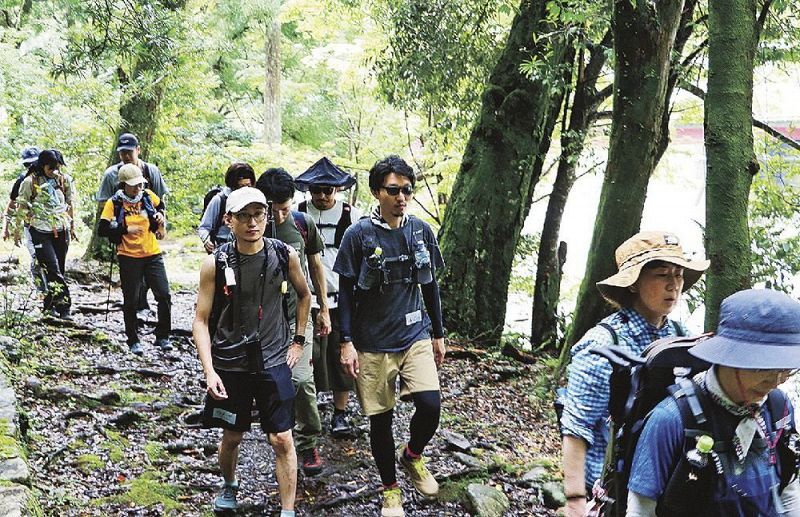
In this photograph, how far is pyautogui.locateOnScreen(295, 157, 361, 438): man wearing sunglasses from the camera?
20.2 ft

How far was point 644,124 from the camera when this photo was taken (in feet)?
23.3

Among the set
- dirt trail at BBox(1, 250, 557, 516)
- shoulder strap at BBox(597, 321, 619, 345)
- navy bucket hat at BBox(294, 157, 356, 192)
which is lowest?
dirt trail at BBox(1, 250, 557, 516)

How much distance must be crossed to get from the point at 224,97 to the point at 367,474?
22.5m

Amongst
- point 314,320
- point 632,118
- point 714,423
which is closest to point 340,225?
point 314,320

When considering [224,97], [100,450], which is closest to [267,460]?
[100,450]

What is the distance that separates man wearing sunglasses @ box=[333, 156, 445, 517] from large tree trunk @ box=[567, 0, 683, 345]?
2.92m

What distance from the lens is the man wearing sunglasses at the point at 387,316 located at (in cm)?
488

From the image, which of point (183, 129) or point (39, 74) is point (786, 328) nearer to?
point (183, 129)

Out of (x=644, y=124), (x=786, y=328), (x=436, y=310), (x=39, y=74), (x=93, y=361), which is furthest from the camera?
(x=39, y=74)

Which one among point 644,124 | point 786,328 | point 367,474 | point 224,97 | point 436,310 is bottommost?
point 367,474

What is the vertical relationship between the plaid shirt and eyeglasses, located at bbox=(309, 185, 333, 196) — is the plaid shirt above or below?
below

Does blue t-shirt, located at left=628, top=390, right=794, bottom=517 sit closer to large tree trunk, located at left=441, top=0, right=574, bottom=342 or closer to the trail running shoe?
the trail running shoe

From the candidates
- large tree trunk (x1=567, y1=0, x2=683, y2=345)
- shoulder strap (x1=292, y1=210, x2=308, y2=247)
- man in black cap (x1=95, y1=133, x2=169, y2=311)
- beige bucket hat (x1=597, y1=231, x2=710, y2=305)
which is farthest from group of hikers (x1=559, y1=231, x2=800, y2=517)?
man in black cap (x1=95, y1=133, x2=169, y2=311)

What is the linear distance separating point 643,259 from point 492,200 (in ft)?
24.5
